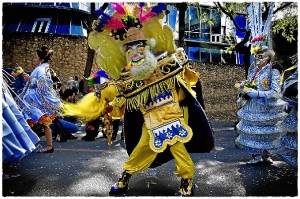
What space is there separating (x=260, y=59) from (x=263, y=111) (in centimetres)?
73

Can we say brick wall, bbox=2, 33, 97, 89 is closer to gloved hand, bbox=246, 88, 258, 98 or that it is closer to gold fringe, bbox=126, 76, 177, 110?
gloved hand, bbox=246, 88, 258, 98

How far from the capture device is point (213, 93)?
50.9 ft

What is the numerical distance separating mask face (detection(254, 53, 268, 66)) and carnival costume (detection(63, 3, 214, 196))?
4.69 feet

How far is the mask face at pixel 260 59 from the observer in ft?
14.9

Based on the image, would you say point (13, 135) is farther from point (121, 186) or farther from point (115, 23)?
point (115, 23)

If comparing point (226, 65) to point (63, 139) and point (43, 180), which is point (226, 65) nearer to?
point (63, 139)

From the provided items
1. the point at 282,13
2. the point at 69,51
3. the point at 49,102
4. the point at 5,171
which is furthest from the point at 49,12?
the point at 5,171

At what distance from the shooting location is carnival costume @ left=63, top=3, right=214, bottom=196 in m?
3.31

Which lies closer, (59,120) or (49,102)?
(49,102)

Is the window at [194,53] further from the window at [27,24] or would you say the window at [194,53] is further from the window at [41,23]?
Answer: the window at [27,24]

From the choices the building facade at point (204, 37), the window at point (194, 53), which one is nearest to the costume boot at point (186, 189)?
the building facade at point (204, 37)

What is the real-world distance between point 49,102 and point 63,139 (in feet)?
6.93

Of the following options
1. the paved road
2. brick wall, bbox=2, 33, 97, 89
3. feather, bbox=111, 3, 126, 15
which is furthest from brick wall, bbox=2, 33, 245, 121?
feather, bbox=111, 3, 126, 15

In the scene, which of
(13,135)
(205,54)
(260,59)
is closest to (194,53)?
(205,54)
